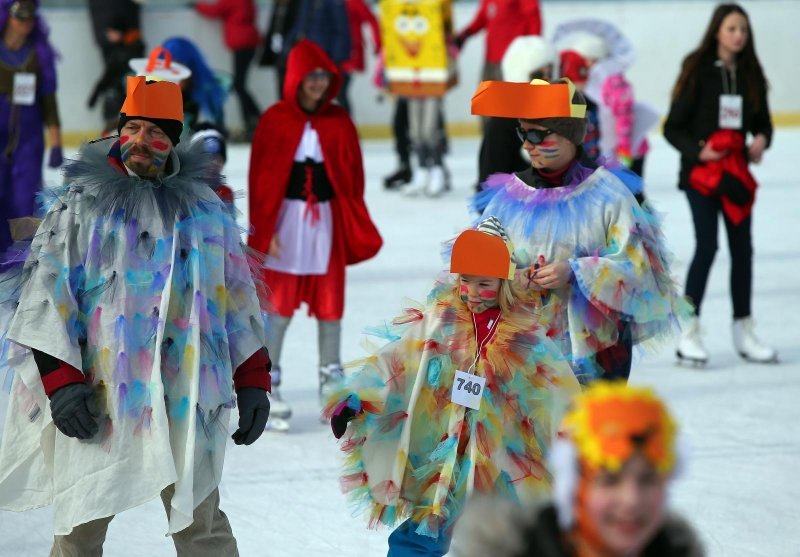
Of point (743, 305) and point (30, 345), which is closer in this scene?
point (30, 345)

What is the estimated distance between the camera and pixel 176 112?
12.3 ft

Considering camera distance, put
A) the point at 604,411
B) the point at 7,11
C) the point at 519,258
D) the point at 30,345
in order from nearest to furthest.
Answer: the point at 604,411 → the point at 30,345 → the point at 519,258 → the point at 7,11

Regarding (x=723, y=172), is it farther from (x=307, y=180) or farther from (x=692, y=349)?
(x=307, y=180)

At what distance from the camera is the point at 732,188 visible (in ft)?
23.9

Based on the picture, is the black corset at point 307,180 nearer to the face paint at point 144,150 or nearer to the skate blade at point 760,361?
the face paint at point 144,150

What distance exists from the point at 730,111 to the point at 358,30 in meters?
8.67

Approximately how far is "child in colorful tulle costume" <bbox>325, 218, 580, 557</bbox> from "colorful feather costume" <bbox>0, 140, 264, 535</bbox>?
43 cm

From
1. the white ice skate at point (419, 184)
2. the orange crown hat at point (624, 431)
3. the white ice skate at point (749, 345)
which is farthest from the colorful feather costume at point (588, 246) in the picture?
the white ice skate at point (419, 184)

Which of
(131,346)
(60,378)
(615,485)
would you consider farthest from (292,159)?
(615,485)

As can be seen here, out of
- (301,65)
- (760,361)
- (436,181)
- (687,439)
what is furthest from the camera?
(436,181)

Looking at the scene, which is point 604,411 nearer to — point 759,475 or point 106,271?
point 106,271

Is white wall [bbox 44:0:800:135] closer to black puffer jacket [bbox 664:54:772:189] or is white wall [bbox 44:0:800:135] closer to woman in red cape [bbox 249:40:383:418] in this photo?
black puffer jacket [bbox 664:54:772:189]

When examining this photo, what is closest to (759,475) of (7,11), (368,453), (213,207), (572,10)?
(368,453)

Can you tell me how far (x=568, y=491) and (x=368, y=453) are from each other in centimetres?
177
